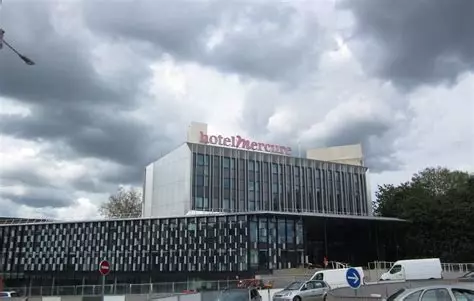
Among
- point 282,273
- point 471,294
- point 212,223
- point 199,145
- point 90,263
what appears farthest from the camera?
point 199,145

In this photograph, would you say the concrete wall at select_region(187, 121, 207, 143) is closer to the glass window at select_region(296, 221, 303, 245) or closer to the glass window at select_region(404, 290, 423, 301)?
the glass window at select_region(296, 221, 303, 245)

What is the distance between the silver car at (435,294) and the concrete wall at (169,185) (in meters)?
67.0

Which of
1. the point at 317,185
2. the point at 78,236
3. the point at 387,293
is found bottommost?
the point at 387,293

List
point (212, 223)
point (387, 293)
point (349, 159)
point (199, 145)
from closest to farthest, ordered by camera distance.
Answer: point (387, 293) < point (212, 223) < point (199, 145) < point (349, 159)

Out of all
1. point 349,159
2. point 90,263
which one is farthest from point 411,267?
point 349,159

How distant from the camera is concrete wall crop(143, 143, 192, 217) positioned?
268 feet

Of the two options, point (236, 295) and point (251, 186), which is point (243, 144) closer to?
point (251, 186)

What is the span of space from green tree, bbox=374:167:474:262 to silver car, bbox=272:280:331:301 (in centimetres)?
4517

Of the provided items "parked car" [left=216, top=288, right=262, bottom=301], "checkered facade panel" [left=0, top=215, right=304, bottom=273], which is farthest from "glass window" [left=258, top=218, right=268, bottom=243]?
"parked car" [left=216, top=288, right=262, bottom=301]

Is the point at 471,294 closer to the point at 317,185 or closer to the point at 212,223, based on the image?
the point at 212,223

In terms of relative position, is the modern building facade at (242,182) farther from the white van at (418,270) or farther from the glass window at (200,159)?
the white van at (418,270)

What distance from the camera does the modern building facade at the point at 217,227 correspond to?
64.5 m

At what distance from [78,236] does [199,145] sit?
22.3m

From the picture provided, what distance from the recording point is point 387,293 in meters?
26.8
